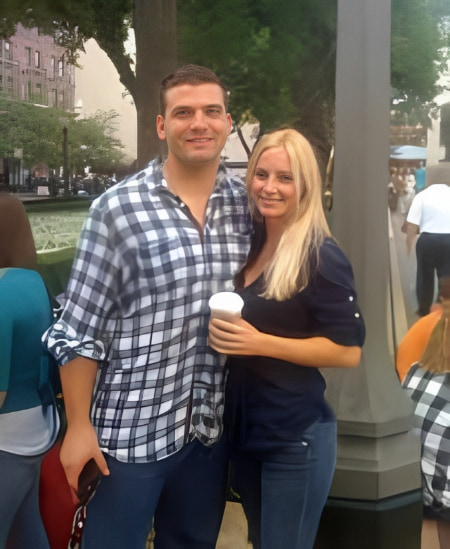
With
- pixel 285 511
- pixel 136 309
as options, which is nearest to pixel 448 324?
pixel 285 511

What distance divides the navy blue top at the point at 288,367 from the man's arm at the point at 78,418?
38 centimetres

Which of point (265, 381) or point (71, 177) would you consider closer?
point (265, 381)

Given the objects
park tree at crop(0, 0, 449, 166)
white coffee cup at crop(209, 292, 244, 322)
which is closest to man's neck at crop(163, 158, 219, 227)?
park tree at crop(0, 0, 449, 166)

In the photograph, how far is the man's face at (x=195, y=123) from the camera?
1.87 m

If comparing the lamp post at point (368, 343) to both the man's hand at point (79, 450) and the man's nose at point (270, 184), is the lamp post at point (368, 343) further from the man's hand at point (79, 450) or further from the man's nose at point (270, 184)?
the man's hand at point (79, 450)

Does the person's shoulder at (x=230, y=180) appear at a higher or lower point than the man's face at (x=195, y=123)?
lower

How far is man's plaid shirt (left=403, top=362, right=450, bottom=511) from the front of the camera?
6.84 ft

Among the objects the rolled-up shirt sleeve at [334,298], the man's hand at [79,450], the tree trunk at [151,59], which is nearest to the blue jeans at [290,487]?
the rolled-up shirt sleeve at [334,298]

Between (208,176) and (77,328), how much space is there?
21.4 inches

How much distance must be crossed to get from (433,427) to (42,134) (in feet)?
4.78

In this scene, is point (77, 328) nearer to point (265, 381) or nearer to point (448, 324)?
point (265, 381)

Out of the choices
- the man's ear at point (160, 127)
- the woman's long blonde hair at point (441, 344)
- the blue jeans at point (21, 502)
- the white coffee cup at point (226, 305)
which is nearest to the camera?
the white coffee cup at point (226, 305)

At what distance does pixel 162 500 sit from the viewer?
2012 millimetres

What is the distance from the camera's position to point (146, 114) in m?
1.97
